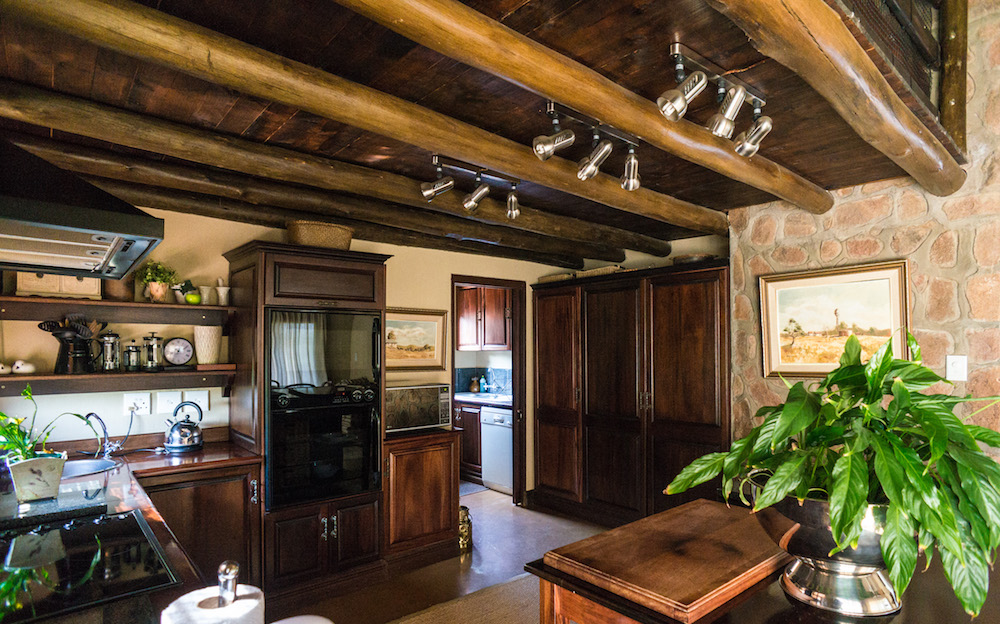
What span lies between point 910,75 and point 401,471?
3488 mm

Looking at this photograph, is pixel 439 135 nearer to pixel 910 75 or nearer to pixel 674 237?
pixel 910 75

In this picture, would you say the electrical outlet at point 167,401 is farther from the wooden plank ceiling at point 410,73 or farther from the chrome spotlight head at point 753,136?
the chrome spotlight head at point 753,136

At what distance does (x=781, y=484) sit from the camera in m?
1.11

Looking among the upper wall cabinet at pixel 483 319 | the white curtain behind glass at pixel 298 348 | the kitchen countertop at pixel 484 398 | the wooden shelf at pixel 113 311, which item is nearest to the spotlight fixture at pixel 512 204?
the white curtain behind glass at pixel 298 348

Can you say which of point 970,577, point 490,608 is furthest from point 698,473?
point 490,608

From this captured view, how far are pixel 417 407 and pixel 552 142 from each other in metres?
2.59

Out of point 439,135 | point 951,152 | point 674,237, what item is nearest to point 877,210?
point 951,152

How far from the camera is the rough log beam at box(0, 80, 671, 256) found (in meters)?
1.99

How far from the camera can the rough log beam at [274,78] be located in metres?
1.40

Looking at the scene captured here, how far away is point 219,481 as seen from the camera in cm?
305

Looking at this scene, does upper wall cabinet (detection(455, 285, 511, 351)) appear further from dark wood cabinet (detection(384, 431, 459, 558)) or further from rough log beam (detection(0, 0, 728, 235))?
rough log beam (detection(0, 0, 728, 235))

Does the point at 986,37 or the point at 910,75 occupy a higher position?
the point at 986,37

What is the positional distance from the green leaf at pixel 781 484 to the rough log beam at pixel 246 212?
10.6 feet

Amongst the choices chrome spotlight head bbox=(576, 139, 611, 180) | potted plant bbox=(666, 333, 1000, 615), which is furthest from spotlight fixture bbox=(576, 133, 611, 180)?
potted plant bbox=(666, 333, 1000, 615)
